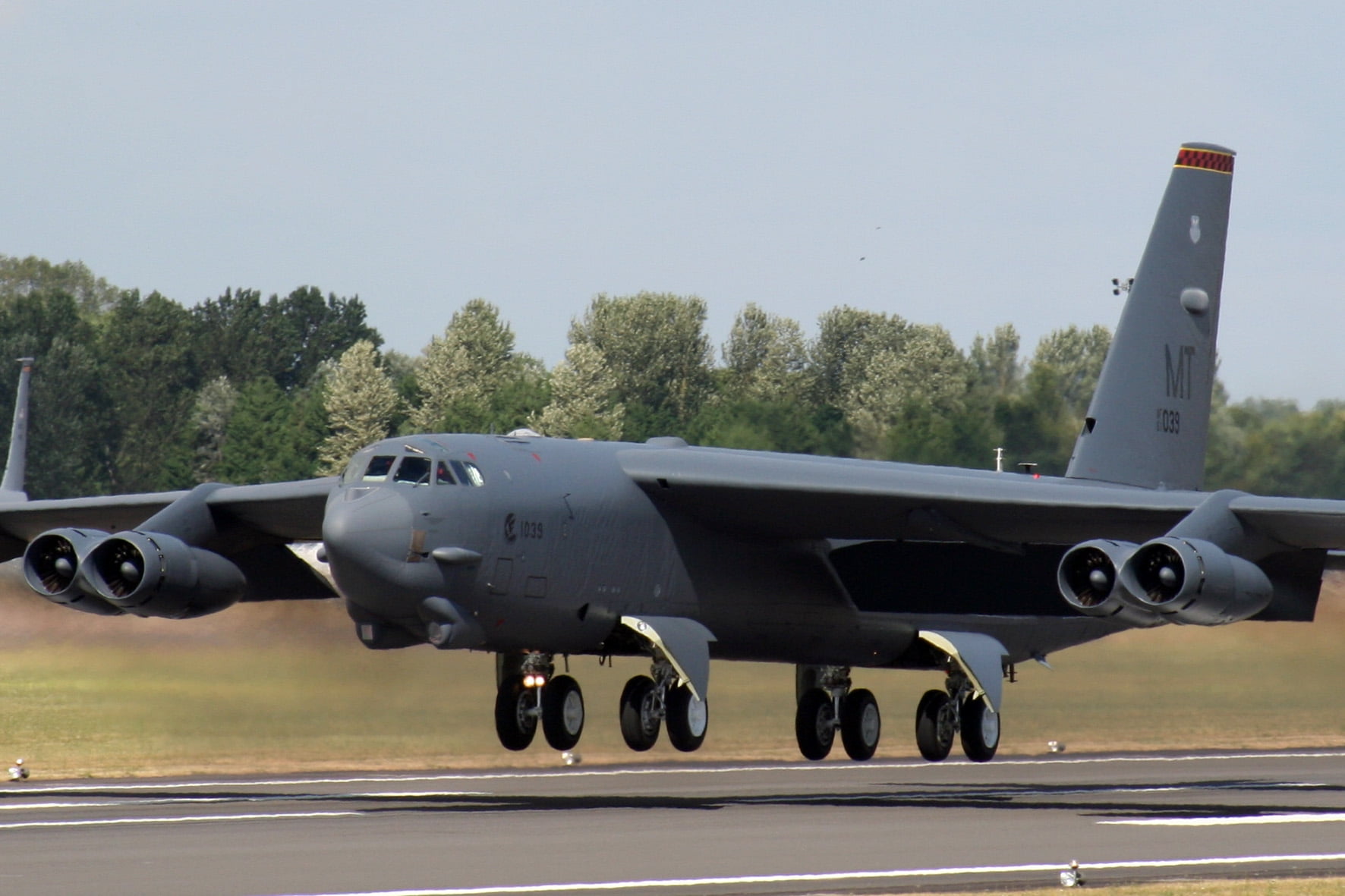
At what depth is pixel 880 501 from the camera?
77.6 feet

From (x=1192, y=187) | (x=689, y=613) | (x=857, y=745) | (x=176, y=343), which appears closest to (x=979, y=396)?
(x=1192, y=187)

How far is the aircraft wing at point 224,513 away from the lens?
2445cm

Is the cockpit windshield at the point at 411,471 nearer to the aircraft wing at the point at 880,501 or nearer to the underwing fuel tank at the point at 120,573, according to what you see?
the aircraft wing at the point at 880,501

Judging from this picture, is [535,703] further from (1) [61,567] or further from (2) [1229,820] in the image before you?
(2) [1229,820]

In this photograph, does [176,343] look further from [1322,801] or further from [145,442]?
[1322,801]

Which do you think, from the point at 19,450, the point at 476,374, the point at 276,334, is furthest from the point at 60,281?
the point at 19,450

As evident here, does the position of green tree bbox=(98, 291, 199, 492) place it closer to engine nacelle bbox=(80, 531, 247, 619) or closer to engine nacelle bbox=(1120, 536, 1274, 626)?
engine nacelle bbox=(80, 531, 247, 619)

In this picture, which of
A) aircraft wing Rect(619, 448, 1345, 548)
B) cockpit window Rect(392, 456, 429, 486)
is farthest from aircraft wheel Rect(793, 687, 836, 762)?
cockpit window Rect(392, 456, 429, 486)

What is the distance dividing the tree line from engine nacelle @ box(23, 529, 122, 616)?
12515mm

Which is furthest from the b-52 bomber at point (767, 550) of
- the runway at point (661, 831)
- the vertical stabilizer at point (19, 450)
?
the vertical stabilizer at point (19, 450)

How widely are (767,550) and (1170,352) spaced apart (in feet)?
23.4

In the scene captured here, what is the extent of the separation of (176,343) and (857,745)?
57.0 metres

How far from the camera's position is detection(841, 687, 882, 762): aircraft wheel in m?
26.2

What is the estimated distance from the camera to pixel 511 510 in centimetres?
2139
